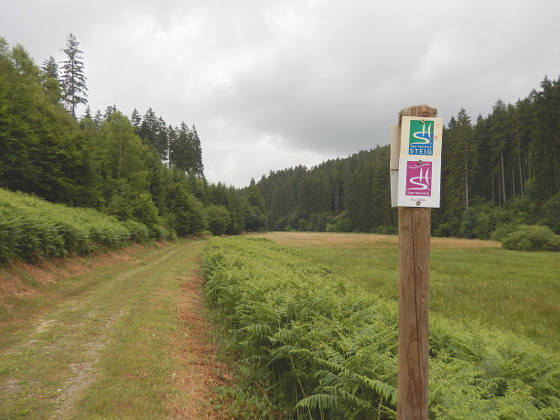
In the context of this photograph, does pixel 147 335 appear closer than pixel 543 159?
Yes

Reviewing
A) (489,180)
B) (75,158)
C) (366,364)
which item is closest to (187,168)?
(75,158)

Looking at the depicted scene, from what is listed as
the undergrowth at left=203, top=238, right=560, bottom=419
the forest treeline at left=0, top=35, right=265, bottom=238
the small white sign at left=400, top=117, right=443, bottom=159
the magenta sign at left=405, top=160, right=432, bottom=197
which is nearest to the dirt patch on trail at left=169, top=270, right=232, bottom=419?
the undergrowth at left=203, top=238, right=560, bottom=419

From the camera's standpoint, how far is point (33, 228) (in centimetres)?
1338

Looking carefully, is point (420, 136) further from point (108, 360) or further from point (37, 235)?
point (37, 235)

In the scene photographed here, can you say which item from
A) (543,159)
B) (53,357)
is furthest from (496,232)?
(53,357)

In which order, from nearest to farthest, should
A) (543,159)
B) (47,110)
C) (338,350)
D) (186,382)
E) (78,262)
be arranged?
(338,350) → (186,382) → (78,262) → (47,110) → (543,159)

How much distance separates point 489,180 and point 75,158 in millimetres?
80801

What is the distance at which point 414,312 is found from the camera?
2668 mm

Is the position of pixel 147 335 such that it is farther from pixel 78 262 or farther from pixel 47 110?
pixel 47 110

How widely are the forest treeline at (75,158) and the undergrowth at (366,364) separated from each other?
27269mm

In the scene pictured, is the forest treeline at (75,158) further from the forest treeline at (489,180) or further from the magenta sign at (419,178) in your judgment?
the forest treeline at (489,180)

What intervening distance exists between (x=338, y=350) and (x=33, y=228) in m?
14.0

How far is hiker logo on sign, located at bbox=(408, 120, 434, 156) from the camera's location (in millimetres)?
2661

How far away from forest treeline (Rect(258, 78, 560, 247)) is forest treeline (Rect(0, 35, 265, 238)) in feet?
158
